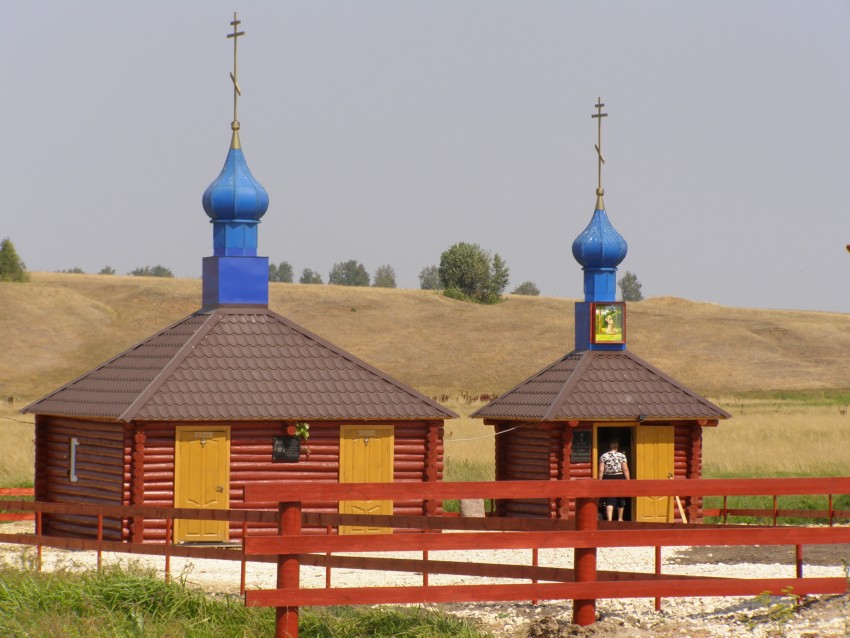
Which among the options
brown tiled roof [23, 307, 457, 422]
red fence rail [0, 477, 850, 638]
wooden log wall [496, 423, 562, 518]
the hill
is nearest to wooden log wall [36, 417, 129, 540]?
brown tiled roof [23, 307, 457, 422]

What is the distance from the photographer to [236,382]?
21188 mm

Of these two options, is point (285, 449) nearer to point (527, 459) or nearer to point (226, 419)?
point (226, 419)

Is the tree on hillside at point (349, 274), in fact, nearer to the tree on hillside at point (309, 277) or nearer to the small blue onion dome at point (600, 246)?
the tree on hillside at point (309, 277)

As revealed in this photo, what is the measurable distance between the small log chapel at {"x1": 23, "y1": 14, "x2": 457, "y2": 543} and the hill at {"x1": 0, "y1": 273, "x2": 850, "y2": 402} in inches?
1562

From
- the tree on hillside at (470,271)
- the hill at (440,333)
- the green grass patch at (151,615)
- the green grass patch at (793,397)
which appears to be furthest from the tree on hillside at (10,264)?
the green grass patch at (151,615)

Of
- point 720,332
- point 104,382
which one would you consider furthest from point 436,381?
point 104,382

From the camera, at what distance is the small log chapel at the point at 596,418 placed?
2345cm

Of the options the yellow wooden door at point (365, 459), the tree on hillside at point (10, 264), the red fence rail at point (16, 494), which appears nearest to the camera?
the yellow wooden door at point (365, 459)

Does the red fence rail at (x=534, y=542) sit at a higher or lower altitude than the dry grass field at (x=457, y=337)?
lower

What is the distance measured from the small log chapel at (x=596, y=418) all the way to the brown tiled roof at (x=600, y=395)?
0.02m

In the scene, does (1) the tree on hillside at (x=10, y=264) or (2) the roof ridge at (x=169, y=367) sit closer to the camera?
(2) the roof ridge at (x=169, y=367)

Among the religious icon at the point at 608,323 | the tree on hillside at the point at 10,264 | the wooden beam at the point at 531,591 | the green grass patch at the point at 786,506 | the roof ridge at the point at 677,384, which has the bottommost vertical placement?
the green grass patch at the point at 786,506

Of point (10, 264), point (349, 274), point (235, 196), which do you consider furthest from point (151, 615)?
point (349, 274)

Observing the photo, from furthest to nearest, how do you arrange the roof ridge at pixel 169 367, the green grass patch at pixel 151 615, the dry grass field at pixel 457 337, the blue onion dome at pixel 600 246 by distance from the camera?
the dry grass field at pixel 457 337 < the blue onion dome at pixel 600 246 < the roof ridge at pixel 169 367 < the green grass patch at pixel 151 615
